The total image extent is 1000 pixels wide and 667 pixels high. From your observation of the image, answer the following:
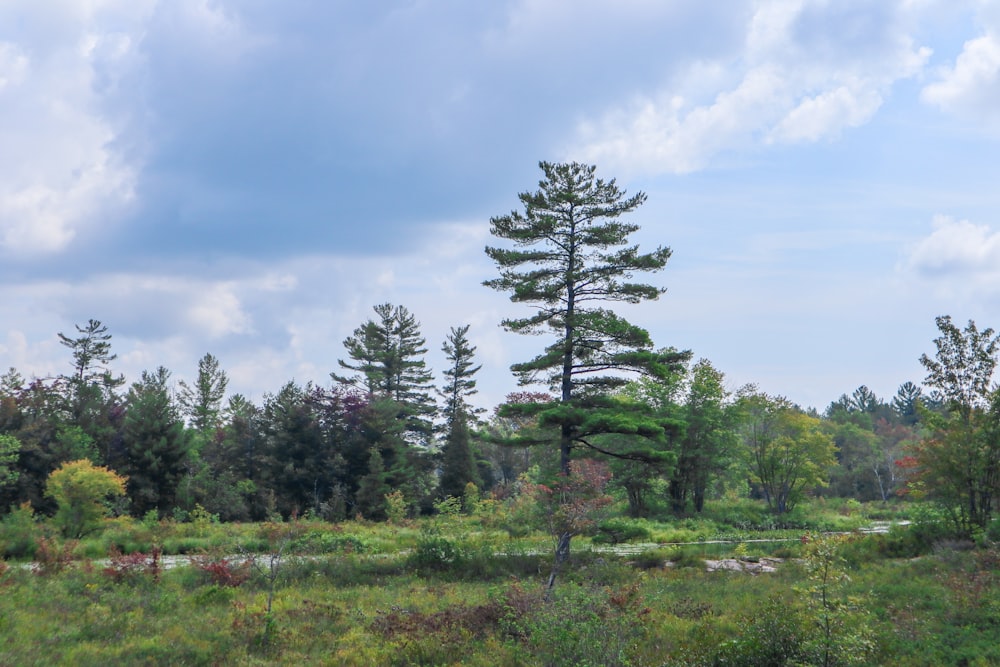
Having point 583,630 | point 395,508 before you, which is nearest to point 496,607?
point 583,630

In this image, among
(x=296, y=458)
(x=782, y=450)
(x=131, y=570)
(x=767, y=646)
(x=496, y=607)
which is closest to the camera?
(x=767, y=646)

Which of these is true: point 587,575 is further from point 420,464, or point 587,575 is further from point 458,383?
point 458,383

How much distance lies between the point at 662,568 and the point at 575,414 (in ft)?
17.9

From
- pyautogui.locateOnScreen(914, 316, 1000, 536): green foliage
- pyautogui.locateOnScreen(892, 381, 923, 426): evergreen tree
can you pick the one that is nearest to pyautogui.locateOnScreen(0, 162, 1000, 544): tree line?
pyautogui.locateOnScreen(914, 316, 1000, 536): green foliage

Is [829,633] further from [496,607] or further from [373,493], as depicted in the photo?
[373,493]

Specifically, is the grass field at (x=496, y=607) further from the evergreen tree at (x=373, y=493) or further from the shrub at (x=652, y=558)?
the evergreen tree at (x=373, y=493)

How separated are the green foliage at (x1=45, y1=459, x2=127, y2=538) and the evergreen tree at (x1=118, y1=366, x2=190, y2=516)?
10609 millimetres

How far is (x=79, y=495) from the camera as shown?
2181cm

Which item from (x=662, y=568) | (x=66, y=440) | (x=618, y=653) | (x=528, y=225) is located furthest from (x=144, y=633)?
(x=66, y=440)

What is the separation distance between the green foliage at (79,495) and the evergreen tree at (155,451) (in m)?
A: 10.6

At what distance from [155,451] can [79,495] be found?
11.8 meters

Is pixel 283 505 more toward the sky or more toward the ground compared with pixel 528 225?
more toward the ground

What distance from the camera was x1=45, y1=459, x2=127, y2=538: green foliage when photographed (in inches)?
853

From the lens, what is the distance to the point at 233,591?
14547 mm
